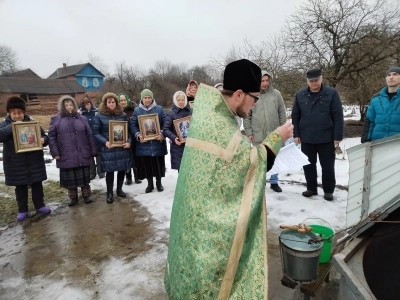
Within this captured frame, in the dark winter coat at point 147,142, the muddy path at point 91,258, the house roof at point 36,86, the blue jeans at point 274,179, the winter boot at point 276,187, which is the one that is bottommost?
the muddy path at point 91,258

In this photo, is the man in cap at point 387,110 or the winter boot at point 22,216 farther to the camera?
the winter boot at point 22,216

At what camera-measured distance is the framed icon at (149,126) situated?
519 centimetres

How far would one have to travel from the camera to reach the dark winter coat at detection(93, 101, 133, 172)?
5031mm

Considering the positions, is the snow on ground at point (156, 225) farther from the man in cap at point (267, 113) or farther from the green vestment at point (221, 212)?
the green vestment at point (221, 212)

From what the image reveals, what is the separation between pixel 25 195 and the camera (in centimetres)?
468

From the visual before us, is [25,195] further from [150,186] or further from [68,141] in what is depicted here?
[150,186]

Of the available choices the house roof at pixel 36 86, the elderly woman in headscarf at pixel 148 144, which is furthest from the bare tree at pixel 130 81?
the elderly woman in headscarf at pixel 148 144

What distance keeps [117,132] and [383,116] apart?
4071 millimetres

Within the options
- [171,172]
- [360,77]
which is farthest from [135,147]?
[360,77]

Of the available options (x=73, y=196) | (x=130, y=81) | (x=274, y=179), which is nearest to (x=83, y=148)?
(x=73, y=196)

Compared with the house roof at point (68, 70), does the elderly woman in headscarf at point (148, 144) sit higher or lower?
lower

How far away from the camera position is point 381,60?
1425 centimetres

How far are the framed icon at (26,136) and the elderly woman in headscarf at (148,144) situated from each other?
1.53 metres

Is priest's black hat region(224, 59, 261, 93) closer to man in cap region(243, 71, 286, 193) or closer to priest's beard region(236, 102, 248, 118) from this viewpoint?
priest's beard region(236, 102, 248, 118)
